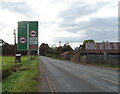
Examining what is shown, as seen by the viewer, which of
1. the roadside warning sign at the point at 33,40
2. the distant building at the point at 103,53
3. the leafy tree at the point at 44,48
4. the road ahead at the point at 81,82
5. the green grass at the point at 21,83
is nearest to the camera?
the green grass at the point at 21,83

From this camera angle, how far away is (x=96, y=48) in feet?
167

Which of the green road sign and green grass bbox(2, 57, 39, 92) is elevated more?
the green road sign

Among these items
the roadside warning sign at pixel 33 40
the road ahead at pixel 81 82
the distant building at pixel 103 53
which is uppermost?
the roadside warning sign at pixel 33 40

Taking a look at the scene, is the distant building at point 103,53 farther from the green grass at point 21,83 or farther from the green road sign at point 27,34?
the green grass at point 21,83

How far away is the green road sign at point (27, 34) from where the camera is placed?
72.4 ft

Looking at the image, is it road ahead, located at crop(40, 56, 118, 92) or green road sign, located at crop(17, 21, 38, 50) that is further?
green road sign, located at crop(17, 21, 38, 50)

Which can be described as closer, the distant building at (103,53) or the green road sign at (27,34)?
the green road sign at (27,34)

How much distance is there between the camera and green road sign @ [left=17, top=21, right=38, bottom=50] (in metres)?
22.1

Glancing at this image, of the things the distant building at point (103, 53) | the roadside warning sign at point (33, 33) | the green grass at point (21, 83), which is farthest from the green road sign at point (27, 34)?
the distant building at point (103, 53)

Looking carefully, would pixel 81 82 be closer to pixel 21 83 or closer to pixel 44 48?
pixel 21 83

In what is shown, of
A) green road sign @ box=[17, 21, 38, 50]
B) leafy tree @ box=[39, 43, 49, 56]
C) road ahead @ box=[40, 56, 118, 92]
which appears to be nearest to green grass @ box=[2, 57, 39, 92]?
road ahead @ box=[40, 56, 118, 92]

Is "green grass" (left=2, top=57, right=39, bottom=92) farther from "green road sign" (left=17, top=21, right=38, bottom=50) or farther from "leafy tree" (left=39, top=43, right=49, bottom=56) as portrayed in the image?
"leafy tree" (left=39, top=43, right=49, bottom=56)

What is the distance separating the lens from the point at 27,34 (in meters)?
A: 22.4

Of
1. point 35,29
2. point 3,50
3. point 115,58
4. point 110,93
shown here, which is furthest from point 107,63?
point 3,50
